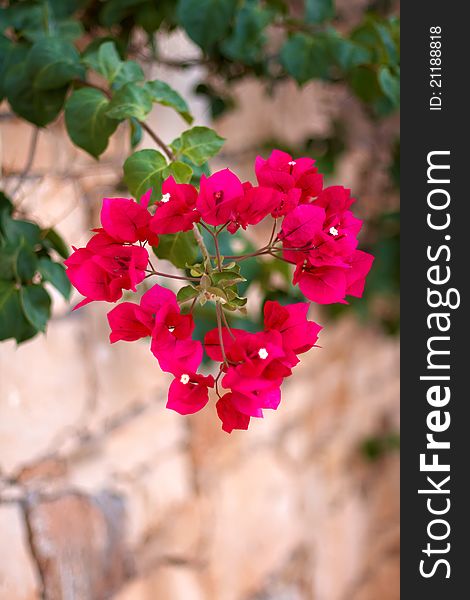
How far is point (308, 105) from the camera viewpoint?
1.41 meters

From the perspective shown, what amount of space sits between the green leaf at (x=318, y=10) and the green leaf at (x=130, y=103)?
326 millimetres

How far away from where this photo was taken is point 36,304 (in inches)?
26.1

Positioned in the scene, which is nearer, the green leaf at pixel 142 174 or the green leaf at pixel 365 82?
the green leaf at pixel 142 174

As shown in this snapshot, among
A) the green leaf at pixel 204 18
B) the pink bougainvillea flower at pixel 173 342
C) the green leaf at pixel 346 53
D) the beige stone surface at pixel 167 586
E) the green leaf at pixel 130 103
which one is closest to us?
the pink bougainvillea flower at pixel 173 342

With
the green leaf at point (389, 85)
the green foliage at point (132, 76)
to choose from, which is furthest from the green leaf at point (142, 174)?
the green leaf at point (389, 85)

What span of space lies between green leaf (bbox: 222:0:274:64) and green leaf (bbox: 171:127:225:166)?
0.81 ft

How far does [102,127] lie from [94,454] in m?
0.52

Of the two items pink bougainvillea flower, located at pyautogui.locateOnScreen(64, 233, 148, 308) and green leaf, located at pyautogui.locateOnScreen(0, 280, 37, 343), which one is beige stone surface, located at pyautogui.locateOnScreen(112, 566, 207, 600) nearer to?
green leaf, located at pyautogui.locateOnScreen(0, 280, 37, 343)

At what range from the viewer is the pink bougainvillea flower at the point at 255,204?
502 millimetres

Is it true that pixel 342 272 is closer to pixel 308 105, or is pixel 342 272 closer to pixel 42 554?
pixel 42 554

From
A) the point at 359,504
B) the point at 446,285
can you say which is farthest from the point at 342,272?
the point at 359,504

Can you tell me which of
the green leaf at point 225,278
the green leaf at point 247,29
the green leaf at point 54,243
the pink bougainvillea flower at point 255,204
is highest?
A: the green leaf at point 247,29

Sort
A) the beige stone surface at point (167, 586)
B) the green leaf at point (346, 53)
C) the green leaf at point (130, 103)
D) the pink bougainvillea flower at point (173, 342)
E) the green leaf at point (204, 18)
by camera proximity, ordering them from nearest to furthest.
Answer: the pink bougainvillea flower at point (173, 342), the green leaf at point (130, 103), the green leaf at point (204, 18), the green leaf at point (346, 53), the beige stone surface at point (167, 586)

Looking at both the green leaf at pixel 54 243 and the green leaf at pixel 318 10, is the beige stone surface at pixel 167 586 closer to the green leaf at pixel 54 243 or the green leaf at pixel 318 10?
the green leaf at pixel 54 243
